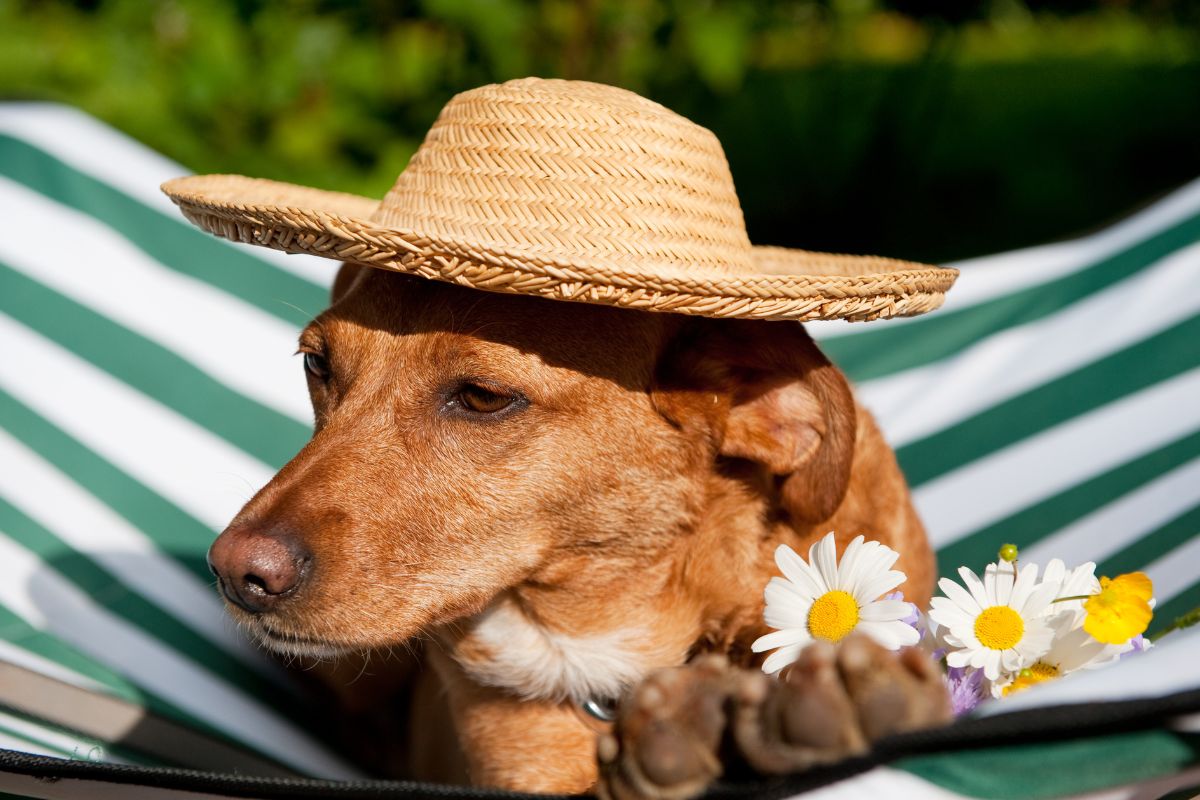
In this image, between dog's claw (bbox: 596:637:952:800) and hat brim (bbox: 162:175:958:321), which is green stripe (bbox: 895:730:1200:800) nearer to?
dog's claw (bbox: 596:637:952:800)

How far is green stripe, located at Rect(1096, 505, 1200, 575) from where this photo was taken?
3.14 metres

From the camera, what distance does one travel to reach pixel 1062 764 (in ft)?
5.32

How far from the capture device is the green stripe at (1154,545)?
314cm

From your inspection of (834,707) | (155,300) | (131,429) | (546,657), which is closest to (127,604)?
(131,429)

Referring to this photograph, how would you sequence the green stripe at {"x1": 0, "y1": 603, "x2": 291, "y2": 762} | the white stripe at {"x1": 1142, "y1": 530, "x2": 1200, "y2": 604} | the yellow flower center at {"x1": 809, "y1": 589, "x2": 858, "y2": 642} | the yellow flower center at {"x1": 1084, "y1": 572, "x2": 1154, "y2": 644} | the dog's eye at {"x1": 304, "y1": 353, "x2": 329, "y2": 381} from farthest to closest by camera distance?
the green stripe at {"x1": 0, "y1": 603, "x2": 291, "y2": 762}
the white stripe at {"x1": 1142, "y1": 530, "x2": 1200, "y2": 604}
the dog's eye at {"x1": 304, "y1": 353, "x2": 329, "y2": 381}
the yellow flower center at {"x1": 809, "y1": 589, "x2": 858, "y2": 642}
the yellow flower center at {"x1": 1084, "y1": 572, "x2": 1154, "y2": 644}

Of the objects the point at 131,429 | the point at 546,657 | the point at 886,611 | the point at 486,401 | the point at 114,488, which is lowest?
the point at 114,488

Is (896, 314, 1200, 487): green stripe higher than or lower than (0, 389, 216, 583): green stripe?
higher

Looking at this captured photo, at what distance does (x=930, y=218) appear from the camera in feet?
25.5

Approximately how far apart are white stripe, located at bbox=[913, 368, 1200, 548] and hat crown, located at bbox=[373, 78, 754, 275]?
162 centimetres

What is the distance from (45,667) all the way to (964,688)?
7.59 feet

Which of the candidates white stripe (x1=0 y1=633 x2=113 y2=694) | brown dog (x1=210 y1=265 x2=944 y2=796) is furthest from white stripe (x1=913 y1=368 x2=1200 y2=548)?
white stripe (x1=0 y1=633 x2=113 y2=694)

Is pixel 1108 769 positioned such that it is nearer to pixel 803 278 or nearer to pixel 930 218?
pixel 803 278

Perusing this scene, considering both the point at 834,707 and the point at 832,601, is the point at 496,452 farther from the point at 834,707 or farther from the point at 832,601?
the point at 834,707

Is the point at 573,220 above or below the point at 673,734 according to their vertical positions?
above
